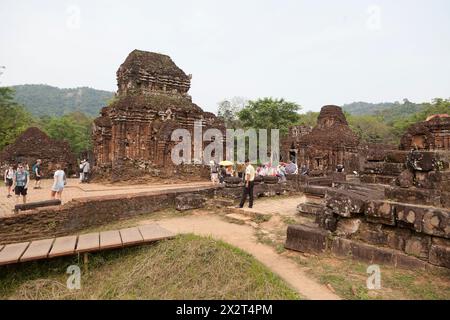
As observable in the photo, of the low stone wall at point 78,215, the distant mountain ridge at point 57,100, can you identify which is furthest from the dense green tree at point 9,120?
the distant mountain ridge at point 57,100

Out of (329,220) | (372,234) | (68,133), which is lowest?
(372,234)

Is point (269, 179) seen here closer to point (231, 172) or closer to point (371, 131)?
point (231, 172)

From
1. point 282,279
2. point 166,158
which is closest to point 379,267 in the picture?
point 282,279

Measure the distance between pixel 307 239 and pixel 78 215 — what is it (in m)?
5.53

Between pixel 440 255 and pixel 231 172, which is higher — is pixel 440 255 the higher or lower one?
the lower one

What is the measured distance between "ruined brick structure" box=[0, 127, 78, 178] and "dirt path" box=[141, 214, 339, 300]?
1489 centimetres

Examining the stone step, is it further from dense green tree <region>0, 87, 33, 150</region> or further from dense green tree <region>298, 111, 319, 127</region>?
dense green tree <region>298, 111, 319, 127</region>

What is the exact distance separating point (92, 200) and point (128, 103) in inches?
375

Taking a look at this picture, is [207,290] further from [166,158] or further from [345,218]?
[166,158]

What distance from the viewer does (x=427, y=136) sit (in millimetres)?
13547

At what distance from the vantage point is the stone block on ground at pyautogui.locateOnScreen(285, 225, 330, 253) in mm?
5156

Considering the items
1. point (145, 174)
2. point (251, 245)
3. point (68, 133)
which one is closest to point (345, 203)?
point (251, 245)

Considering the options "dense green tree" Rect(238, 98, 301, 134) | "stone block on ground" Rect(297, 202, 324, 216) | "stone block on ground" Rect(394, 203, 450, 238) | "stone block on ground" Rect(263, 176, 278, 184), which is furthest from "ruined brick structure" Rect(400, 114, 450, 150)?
"dense green tree" Rect(238, 98, 301, 134)

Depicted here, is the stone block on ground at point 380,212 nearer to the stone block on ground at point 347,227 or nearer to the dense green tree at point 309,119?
the stone block on ground at point 347,227
